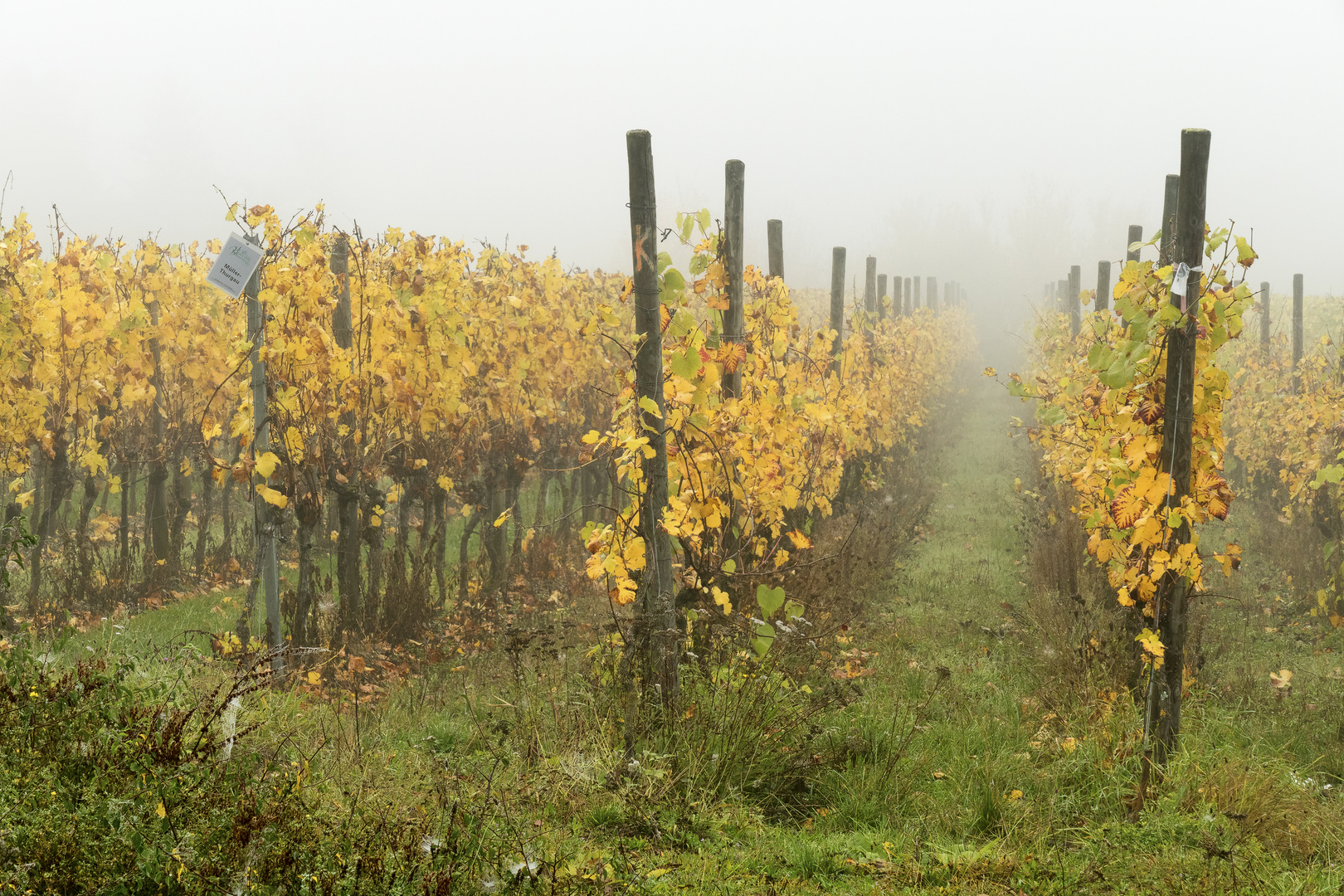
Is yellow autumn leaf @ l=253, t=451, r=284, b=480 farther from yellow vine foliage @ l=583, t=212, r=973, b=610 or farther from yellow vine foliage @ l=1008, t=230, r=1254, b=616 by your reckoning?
yellow vine foliage @ l=1008, t=230, r=1254, b=616

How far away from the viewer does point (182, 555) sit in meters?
8.41

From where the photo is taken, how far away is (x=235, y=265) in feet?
13.6

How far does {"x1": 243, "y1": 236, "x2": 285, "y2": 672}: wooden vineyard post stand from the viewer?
15.1ft

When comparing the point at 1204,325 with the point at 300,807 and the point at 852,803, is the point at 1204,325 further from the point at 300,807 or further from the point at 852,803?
the point at 300,807

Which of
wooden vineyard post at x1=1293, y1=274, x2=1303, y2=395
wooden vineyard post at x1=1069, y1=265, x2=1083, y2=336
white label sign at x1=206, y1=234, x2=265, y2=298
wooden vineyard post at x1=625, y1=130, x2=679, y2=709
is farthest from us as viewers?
wooden vineyard post at x1=1069, y1=265, x2=1083, y2=336

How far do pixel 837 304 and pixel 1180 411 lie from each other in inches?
230

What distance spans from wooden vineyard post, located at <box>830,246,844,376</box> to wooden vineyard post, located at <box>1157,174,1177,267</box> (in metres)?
2.83

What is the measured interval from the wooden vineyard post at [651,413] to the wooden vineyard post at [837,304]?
182 inches

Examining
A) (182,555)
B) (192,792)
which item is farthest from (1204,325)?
(182,555)

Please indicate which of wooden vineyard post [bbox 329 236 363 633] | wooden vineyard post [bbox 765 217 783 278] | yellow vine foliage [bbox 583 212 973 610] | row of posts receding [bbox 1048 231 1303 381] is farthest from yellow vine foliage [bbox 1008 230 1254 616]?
wooden vineyard post [bbox 329 236 363 633]

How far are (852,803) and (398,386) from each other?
13.3 feet

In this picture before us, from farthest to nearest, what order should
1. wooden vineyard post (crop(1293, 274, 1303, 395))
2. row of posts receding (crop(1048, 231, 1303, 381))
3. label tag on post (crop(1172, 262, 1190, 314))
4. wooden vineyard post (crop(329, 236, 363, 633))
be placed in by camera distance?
wooden vineyard post (crop(1293, 274, 1303, 395))
wooden vineyard post (crop(329, 236, 363, 633))
row of posts receding (crop(1048, 231, 1303, 381))
label tag on post (crop(1172, 262, 1190, 314))

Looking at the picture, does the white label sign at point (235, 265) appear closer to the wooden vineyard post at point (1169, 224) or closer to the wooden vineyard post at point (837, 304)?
the wooden vineyard post at point (1169, 224)

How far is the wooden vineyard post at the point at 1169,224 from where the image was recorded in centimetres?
351
